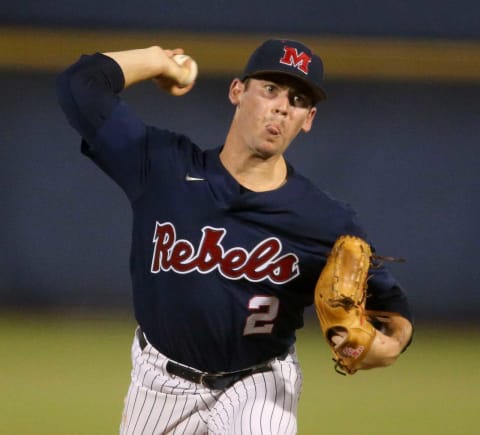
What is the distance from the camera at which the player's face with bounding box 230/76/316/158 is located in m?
3.27

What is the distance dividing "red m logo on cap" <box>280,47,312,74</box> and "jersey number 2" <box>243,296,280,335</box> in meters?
0.70

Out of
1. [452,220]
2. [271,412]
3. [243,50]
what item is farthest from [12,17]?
[271,412]

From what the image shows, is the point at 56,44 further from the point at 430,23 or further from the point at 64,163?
the point at 430,23

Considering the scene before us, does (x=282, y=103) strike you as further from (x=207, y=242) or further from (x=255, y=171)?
(x=207, y=242)

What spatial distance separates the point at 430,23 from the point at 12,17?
2658 mm

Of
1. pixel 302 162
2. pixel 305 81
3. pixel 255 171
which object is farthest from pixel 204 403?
pixel 302 162

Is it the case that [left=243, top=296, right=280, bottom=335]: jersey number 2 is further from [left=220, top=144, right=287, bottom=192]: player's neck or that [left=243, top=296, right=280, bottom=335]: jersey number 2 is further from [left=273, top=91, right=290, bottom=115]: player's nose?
[left=273, top=91, right=290, bottom=115]: player's nose

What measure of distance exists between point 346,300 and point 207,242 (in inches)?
18.7

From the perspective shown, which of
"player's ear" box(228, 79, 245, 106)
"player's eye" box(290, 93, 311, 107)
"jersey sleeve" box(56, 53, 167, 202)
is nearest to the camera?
"jersey sleeve" box(56, 53, 167, 202)

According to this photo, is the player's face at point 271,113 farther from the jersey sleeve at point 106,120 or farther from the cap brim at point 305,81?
the jersey sleeve at point 106,120

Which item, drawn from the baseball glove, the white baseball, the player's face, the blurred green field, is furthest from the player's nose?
the blurred green field

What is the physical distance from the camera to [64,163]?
7.01m

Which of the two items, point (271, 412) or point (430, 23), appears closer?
point (271, 412)

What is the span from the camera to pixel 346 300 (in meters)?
3.06
